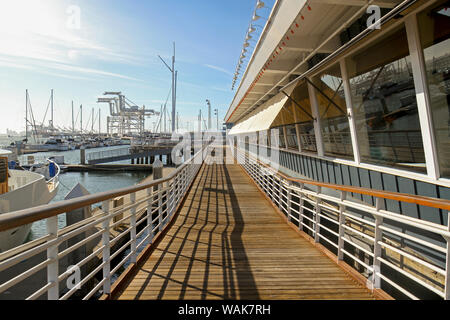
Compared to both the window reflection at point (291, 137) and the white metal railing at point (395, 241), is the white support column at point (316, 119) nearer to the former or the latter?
the white metal railing at point (395, 241)

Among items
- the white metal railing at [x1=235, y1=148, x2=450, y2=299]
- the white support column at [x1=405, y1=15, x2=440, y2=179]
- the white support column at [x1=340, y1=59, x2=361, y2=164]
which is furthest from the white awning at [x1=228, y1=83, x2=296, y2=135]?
the white support column at [x1=405, y1=15, x2=440, y2=179]

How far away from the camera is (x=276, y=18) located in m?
5.48

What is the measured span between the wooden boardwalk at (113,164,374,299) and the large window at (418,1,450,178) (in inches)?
81.5

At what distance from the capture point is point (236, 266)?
353 centimetres

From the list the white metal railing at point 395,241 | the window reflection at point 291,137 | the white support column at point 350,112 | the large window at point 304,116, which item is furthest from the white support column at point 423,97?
the window reflection at point 291,137

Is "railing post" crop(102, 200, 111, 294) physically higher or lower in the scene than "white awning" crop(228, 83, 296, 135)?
lower

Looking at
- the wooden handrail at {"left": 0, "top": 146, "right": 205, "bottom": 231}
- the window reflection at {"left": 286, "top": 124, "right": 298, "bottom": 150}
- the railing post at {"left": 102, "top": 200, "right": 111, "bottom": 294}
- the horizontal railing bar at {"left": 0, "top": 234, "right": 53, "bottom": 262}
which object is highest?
the window reflection at {"left": 286, "top": 124, "right": 298, "bottom": 150}

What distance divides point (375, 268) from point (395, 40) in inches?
131

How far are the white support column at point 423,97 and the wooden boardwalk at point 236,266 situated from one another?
1.88 meters

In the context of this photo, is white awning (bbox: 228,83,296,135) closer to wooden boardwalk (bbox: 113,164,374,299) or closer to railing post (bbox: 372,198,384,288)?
wooden boardwalk (bbox: 113,164,374,299)

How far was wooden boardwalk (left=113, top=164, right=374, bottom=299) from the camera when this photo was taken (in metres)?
2.85

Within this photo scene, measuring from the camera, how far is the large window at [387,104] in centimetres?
410
